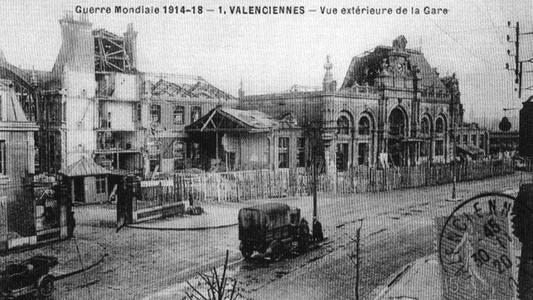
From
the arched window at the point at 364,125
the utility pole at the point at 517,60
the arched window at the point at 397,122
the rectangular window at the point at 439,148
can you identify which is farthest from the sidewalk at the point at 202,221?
the utility pole at the point at 517,60

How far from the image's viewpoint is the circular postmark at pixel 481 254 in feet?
19.4

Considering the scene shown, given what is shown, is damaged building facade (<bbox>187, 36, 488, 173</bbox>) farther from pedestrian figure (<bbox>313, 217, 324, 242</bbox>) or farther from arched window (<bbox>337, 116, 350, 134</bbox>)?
pedestrian figure (<bbox>313, 217, 324, 242</bbox>)

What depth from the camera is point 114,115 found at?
973 centimetres

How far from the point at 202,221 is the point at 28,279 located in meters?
3.98

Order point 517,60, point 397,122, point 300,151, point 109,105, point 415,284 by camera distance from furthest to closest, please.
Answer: point 300,151 < point 397,122 < point 109,105 < point 517,60 < point 415,284

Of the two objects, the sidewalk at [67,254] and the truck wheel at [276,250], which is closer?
the sidewalk at [67,254]

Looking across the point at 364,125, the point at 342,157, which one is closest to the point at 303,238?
the point at 342,157

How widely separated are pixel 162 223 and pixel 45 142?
2.78 metres

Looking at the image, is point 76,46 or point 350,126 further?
point 350,126

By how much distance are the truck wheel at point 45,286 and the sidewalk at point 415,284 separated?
181 inches

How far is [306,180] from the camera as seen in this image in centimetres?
1189

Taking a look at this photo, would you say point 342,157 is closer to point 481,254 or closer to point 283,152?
point 283,152

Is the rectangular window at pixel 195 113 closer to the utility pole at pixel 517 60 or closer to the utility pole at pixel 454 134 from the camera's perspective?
the utility pole at pixel 454 134

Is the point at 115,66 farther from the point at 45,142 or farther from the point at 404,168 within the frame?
the point at 404,168
